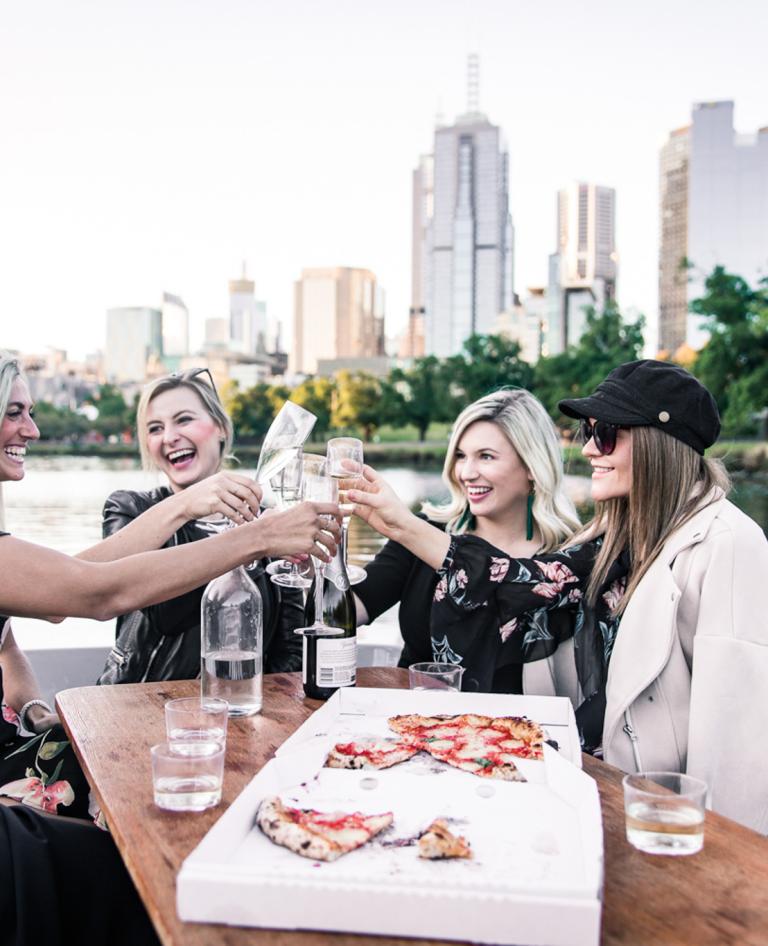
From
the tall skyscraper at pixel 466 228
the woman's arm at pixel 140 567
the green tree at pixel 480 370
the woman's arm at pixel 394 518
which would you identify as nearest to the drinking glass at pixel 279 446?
the woman's arm at pixel 140 567

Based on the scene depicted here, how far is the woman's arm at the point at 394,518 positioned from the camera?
2.19 meters

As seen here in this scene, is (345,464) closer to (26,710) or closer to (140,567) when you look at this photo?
(140,567)

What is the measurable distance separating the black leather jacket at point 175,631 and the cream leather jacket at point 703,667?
1.02 meters

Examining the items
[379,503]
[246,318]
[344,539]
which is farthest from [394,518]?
[246,318]

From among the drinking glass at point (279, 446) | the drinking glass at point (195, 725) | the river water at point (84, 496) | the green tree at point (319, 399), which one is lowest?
the river water at point (84, 496)

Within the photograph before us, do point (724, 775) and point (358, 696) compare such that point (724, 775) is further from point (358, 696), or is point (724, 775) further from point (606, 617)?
point (358, 696)

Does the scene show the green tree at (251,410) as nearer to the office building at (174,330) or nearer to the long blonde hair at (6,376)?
the office building at (174,330)

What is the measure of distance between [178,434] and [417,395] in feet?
99.2

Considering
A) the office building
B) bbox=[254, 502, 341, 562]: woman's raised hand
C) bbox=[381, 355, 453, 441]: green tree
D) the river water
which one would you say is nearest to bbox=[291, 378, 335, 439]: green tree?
bbox=[381, 355, 453, 441]: green tree

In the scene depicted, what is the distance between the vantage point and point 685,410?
2029 mm

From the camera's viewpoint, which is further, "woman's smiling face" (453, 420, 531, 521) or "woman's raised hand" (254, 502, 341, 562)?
"woman's smiling face" (453, 420, 531, 521)

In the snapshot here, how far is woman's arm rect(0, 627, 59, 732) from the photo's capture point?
245cm

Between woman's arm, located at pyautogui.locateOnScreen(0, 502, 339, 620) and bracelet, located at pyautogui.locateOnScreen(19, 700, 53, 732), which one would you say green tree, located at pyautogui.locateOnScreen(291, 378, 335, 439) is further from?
woman's arm, located at pyautogui.locateOnScreen(0, 502, 339, 620)

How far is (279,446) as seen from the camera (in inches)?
77.9
